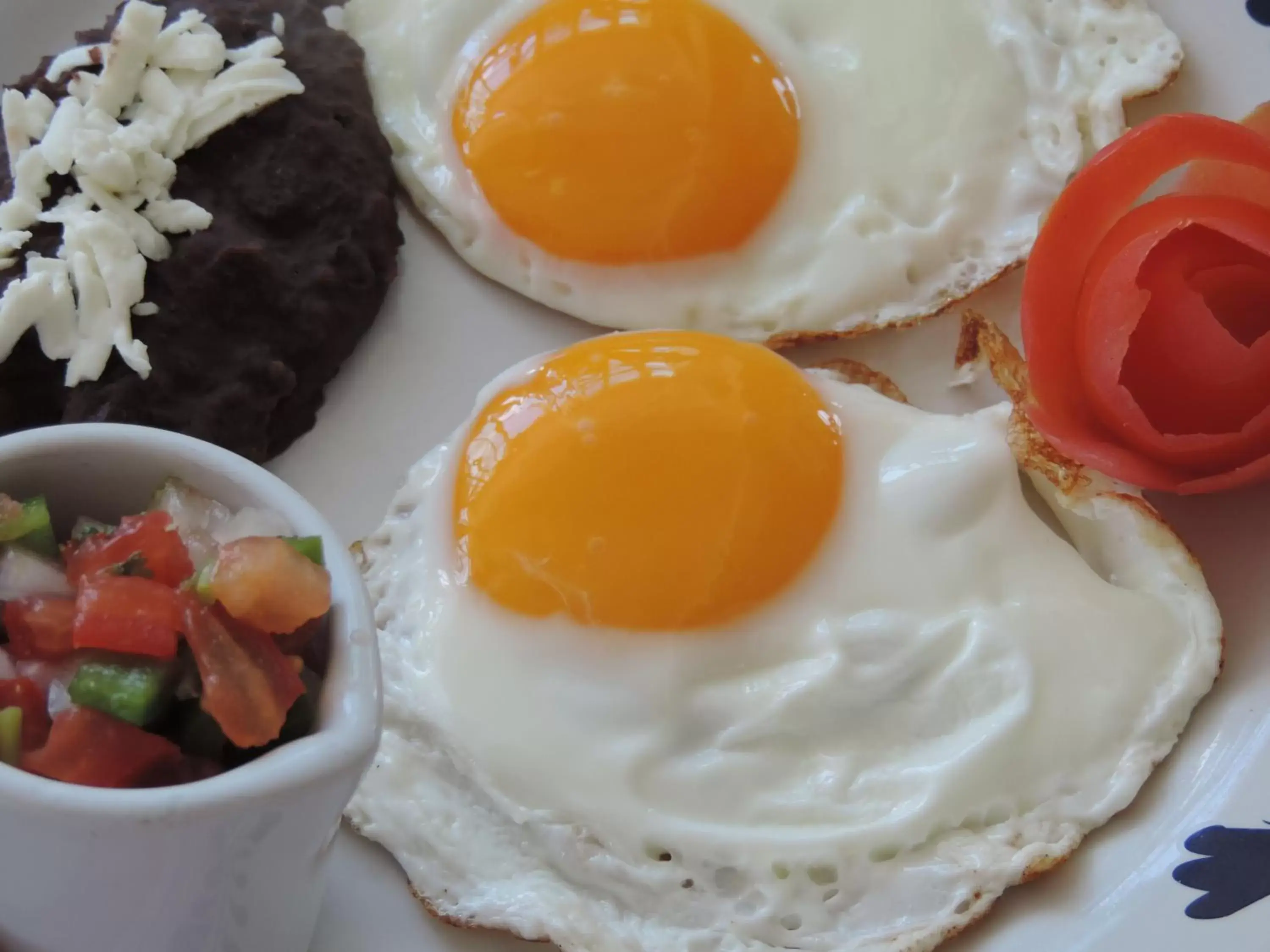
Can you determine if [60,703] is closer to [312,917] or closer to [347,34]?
[312,917]

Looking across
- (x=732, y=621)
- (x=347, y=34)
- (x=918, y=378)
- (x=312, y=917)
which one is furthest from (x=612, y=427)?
(x=347, y=34)

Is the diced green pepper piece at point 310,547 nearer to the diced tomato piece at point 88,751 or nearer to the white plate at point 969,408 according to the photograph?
the diced tomato piece at point 88,751

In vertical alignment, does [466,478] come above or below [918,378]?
below

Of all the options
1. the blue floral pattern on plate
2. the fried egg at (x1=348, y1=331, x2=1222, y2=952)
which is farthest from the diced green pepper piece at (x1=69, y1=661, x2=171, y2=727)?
the blue floral pattern on plate

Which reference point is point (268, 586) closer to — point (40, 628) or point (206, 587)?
point (206, 587)

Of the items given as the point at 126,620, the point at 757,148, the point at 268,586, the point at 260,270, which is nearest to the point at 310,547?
the point at 268,586
